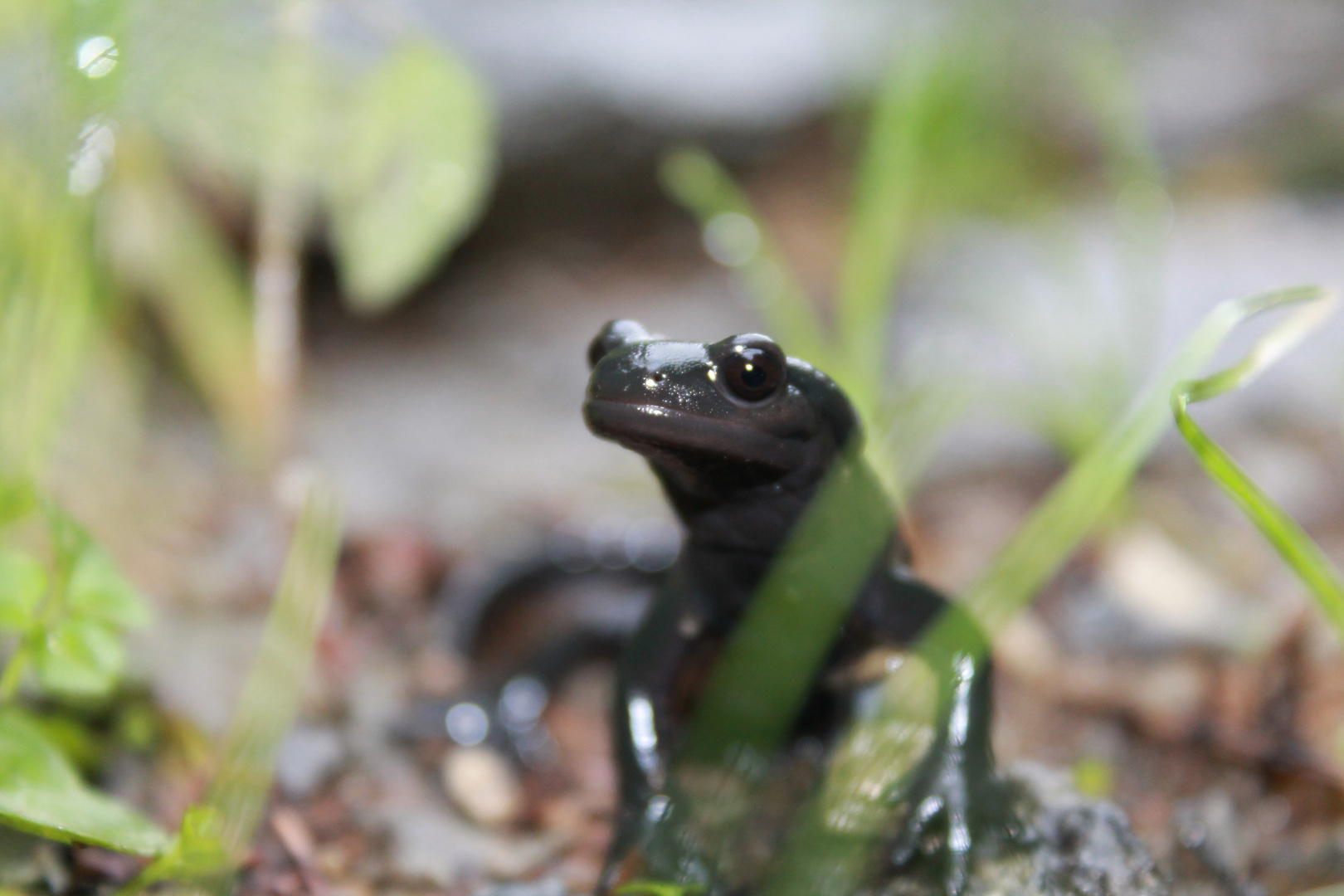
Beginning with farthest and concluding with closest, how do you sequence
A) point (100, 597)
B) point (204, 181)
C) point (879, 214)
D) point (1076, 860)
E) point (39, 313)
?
point (204, 181) → point (879, 214) → point (39, 313) → point (100, 597) → point (1076, 860)

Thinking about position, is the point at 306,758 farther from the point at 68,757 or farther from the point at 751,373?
the point at 751,373

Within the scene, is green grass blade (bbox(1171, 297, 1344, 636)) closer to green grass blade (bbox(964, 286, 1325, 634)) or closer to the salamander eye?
green grass blade (bbox(964, 286, 1325, 634))

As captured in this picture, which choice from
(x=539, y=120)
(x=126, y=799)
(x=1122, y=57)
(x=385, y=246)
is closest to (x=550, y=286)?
(x=539, y=120)

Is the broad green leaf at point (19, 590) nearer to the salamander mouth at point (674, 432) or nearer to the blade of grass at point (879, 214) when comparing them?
the salamander mouth at point (674, 432)

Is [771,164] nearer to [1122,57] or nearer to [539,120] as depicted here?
[539,120]

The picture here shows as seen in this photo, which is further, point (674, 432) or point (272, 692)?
point (272, 692)

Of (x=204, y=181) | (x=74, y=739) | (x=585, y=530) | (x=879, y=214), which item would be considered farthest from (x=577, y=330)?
(x=74, y=739)

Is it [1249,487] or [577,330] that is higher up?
[1249,487]
